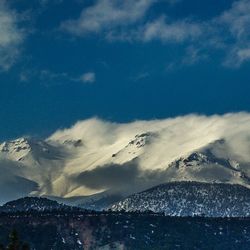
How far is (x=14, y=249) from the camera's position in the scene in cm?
14712
